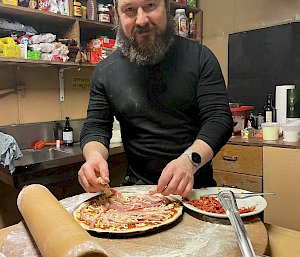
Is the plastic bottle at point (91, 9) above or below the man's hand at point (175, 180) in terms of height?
above

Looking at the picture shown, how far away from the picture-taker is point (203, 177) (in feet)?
4.12

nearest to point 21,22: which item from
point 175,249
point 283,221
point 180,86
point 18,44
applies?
point 18,44

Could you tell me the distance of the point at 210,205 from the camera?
36.6 inches

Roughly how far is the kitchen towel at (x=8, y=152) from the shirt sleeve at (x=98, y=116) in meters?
0.58

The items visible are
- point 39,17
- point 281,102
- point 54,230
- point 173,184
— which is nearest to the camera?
point 54,230

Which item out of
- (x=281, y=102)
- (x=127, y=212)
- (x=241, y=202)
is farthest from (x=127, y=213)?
(x=281, y=102)

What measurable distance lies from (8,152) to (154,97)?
0.96 metres

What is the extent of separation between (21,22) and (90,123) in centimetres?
120

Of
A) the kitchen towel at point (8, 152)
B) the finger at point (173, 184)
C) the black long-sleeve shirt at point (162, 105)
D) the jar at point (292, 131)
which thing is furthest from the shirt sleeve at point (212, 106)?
the jar at point (292, 131)

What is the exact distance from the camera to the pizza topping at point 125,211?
84cm

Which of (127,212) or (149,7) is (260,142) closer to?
(149,7)

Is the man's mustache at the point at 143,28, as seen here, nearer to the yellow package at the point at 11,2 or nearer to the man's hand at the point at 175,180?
the man's hand at the point at 175,180

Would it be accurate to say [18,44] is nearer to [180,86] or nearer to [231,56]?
[180,86]

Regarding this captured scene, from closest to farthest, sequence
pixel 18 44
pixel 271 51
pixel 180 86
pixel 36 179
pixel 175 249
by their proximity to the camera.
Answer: pixel 175 249 < pixel 180 86 < pixel 36 179 < pixel 18 44 < pixel 271 51
